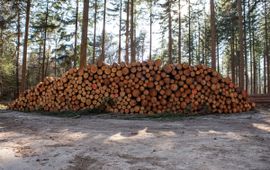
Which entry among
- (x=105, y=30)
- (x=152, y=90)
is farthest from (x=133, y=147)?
(x=105, y=30)

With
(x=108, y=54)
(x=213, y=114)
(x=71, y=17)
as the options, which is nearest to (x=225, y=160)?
(x=213, y=114)

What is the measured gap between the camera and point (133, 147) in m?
5.44

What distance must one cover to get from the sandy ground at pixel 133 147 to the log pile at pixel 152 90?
10.4ft

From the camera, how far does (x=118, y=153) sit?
197 inches

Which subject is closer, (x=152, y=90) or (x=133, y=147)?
(x=133, y=147)

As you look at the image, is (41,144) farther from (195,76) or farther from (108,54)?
(108,54)

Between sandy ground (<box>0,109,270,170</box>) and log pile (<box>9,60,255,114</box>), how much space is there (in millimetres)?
3168

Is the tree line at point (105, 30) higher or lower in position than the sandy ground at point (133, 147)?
higher

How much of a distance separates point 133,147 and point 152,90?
5.77m

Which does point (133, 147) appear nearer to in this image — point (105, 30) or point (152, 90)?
point (152, 90)

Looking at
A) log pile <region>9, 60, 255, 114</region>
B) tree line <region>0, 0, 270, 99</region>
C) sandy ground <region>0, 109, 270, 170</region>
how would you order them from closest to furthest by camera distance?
sandy ground <region>0, 109, 270, 170</region> < log pile <region>9, 60, 255, 114</region> < tree line <region>0, 0, 270, 99</region>

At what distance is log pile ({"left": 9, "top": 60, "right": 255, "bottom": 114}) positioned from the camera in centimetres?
1109

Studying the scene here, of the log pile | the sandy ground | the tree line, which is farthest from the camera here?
the tree line

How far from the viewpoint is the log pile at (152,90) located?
36.4ft
